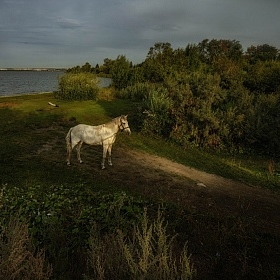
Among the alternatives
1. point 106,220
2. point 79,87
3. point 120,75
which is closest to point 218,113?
point 106,220

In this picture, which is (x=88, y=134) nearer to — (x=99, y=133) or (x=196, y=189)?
(x=99, y=133)

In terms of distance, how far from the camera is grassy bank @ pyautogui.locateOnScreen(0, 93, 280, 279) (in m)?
5.98

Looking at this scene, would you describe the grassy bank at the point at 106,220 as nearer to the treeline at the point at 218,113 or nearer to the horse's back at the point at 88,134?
the horse's back at the point at 88,134

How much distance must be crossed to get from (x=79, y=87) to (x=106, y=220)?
31915mm

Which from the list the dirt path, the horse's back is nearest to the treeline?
the dirt path

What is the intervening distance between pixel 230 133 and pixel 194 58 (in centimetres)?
2523

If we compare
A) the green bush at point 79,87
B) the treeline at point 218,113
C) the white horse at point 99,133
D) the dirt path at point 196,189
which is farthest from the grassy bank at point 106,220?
the green bush at point 79,87

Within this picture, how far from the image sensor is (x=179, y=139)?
19406mm

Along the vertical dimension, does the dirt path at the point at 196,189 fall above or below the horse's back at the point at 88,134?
below

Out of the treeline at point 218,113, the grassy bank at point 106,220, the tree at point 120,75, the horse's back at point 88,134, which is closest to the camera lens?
the grassy bank at point 106,220

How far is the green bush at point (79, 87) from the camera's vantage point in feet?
124

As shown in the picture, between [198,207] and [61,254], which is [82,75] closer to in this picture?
[198,207]

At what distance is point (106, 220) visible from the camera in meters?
7.68

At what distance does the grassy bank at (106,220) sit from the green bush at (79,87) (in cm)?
2196
